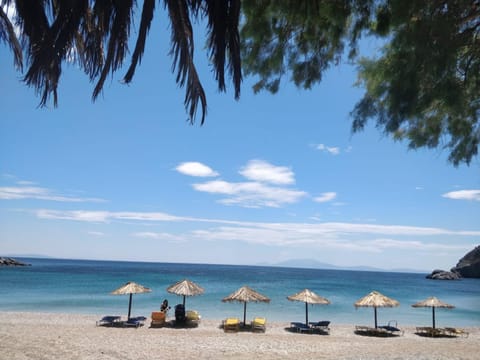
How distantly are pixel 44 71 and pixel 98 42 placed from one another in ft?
1.51

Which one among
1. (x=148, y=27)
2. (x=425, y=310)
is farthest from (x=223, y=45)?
(x=425, y=310)

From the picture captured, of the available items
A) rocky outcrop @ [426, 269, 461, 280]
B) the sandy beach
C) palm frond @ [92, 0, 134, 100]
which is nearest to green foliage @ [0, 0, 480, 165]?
palm frond @ [92, 0, 134, 100]

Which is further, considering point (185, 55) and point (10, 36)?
point (10, 36)

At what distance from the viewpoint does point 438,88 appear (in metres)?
3.80

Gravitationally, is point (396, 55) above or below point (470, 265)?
above

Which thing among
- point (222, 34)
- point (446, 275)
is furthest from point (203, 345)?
point (446, 275)

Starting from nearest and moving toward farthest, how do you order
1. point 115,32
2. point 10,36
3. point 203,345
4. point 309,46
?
point 115,32, point 10,36, point 309,46, point 203,345

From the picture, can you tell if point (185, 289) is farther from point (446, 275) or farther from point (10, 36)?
point (446, 275)

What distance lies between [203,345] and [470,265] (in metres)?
93.2

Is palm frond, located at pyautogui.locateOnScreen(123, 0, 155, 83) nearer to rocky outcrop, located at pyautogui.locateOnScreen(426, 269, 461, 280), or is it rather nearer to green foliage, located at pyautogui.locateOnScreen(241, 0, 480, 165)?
green foliage, located at pyautogui.locateOnScreen(241, 0, 480, 165)

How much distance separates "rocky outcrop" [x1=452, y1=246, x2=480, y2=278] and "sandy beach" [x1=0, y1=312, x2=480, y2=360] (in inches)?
3330

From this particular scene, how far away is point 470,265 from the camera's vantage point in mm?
86938

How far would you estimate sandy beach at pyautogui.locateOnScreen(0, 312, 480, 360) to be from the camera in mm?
8727

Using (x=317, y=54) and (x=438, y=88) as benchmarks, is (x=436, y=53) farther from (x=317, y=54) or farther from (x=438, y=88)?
(x=317, y=54)
